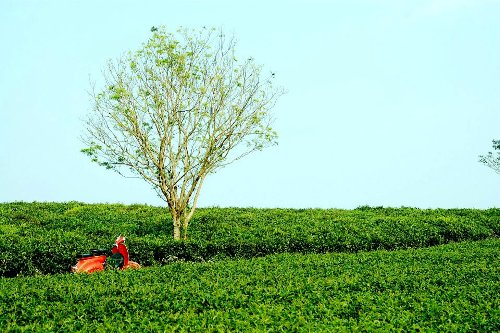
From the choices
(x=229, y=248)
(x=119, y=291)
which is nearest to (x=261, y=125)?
(x=229, y=248)

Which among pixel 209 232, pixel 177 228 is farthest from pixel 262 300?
pixel 209 232

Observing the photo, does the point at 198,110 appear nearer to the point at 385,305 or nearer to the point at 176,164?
the point at 176,164

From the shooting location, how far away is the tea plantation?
7.36 metres

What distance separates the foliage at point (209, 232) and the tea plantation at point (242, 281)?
5 centimetres

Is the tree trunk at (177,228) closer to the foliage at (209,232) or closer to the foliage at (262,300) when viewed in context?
the foliage at (209,232)

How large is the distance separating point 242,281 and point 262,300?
55.2 inches

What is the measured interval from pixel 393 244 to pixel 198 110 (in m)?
9.26

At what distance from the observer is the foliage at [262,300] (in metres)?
7.17

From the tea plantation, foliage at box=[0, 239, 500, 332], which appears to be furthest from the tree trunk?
foliage at box=[0, 239, 500, 332]

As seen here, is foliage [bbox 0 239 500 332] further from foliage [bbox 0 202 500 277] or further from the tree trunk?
the tree trunk

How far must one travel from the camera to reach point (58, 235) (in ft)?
51.2

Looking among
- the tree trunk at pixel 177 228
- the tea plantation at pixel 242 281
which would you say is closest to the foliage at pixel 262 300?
the tea plantation at pixel 242 281

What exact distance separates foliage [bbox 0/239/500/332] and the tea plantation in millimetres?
23

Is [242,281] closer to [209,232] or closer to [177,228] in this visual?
[177,228]
